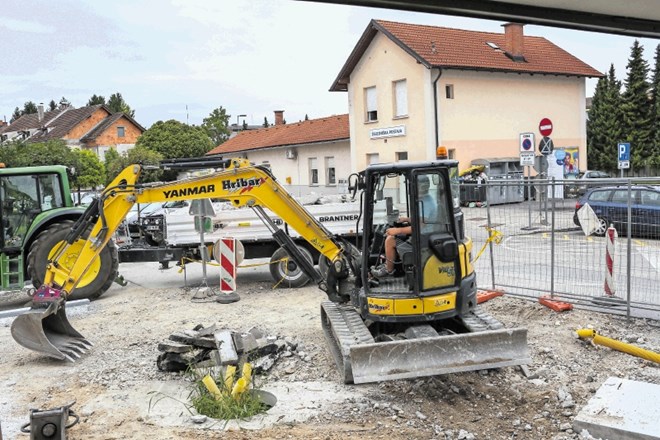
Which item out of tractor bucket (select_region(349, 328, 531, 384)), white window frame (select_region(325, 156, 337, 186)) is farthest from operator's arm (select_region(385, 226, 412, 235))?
white window frame (select_region(325, 156, 337, 186))

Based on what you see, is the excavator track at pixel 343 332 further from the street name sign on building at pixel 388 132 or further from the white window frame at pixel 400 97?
the white window frame at pixel 400 97

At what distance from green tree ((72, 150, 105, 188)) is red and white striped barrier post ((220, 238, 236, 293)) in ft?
101

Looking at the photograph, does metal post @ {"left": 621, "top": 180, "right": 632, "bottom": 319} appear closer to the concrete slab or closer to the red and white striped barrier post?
the concrete slab

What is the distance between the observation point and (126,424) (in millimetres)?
5914

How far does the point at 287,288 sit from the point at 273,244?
0.87 metres

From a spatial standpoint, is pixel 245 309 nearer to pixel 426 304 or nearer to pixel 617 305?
pixel 426 304

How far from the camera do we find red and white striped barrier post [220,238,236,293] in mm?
10938

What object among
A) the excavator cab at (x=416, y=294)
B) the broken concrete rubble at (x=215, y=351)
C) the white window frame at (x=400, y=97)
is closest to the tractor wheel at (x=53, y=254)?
the broken concrete rubble at (x=215, y=351)

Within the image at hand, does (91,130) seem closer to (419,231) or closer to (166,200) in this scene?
(166,200)

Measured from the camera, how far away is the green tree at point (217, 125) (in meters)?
77.0

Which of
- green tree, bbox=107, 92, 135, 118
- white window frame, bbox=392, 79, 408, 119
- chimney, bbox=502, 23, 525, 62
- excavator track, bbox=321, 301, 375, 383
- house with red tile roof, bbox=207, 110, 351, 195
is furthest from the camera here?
green tree, bbox=107, 92, 135, 118

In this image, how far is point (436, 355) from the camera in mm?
6137

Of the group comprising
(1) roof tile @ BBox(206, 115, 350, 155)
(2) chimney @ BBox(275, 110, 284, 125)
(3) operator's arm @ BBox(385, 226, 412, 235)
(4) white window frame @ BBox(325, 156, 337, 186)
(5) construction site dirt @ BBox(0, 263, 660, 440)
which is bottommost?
(5) construction site dirt @ BBox(0, 263, 660, 440)

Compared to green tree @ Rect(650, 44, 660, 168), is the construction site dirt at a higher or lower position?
lower
